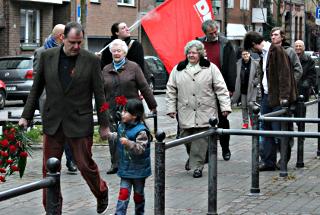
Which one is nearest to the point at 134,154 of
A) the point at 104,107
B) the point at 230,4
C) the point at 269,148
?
the point at 104,107

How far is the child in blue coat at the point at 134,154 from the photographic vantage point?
784cm

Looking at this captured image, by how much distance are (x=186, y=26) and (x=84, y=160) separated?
18.5ft

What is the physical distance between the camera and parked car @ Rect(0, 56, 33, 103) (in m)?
27.1

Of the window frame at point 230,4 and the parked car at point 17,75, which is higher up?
the window frame at point 230,4

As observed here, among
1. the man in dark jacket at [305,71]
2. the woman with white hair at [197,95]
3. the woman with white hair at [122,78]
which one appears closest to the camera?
the woman with white hair at [122,78]

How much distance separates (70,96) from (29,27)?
31.0m

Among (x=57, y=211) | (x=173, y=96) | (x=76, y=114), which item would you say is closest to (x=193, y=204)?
(x=76, y=114)

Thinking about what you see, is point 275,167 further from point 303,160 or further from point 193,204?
point 193,204

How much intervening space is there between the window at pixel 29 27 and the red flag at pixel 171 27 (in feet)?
81.7

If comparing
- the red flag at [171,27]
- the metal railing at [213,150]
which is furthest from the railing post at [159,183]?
the red flag at [171,27]

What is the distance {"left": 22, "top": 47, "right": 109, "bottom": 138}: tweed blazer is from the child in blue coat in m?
0.52

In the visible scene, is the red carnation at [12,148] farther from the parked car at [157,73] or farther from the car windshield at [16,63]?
the parked car at [157,73]

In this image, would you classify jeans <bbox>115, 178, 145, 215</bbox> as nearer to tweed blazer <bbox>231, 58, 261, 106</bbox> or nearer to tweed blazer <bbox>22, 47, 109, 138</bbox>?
tweed blazer <bbox>22, 47, 109, 138</bbox>

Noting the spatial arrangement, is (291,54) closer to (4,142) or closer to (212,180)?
(212,180)
